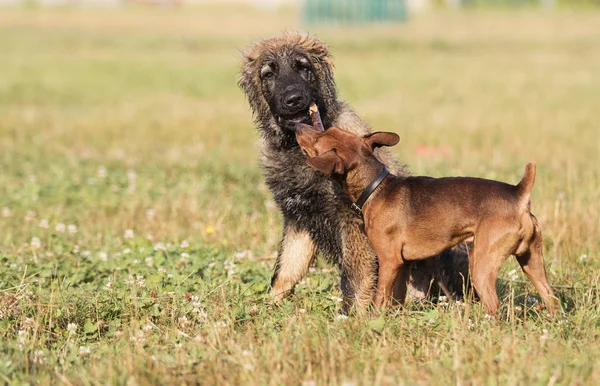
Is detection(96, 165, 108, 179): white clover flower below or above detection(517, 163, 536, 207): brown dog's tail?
below

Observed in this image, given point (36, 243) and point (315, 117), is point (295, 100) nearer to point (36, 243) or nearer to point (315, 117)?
point (315, 117)

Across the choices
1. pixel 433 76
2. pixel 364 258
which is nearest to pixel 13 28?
pixel 433 76

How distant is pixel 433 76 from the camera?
23828 mm

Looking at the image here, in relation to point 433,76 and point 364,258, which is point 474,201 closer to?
point 364,258

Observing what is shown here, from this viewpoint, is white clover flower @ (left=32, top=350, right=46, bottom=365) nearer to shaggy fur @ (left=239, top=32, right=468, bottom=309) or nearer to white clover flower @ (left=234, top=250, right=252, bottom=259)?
shaggy fur @ (left=239, top=32, right=468, bottom=309)

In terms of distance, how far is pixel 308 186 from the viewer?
6.02 metres

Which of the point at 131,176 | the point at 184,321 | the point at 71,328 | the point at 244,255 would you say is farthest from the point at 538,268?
the point at 131,176

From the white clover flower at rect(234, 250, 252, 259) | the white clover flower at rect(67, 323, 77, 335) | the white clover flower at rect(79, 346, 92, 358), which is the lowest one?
the white clover flower at rect(234, 250, 252, 259)

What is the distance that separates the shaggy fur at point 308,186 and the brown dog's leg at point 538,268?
2.71ft

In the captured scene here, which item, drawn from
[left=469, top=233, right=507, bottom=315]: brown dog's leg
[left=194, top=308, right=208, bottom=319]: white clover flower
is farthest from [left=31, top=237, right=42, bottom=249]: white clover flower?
[left=469, top=233, right=507, bottom=315]: brown dog's leg

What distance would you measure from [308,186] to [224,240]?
1.78 meters

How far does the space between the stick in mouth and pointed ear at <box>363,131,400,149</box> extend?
0.53 m

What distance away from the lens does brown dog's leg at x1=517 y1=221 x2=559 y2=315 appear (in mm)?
5047

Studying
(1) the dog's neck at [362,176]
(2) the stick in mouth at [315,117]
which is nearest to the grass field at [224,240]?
(1) the dog's neck at [362,176]
